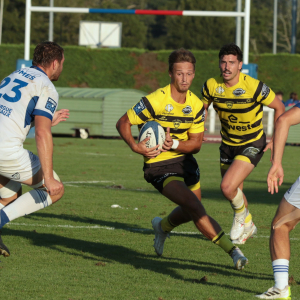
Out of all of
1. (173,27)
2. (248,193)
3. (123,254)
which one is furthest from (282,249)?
(173,27)

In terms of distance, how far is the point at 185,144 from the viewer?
21.1 ft

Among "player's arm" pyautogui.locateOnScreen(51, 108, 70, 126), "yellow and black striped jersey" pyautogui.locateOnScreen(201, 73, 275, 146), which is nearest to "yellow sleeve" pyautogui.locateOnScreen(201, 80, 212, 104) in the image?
"yellow and black striped jersey" pyautogui.locateOnScreen(201, 73, 275, 146)

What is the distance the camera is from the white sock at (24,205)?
219 inches

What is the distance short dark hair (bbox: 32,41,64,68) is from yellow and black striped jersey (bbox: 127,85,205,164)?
1093 mm

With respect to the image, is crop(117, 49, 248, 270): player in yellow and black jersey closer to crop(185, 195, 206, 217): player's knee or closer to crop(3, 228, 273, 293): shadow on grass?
crop(185, 195, 206, 217): player's knee

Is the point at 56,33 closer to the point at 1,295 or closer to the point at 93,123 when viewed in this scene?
the point at 93,123

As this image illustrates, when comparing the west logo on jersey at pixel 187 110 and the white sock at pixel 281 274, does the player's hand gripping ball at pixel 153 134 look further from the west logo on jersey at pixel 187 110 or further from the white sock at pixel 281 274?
the white sock at pixel 281 274

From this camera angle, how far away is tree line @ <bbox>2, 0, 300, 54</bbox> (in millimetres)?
67000

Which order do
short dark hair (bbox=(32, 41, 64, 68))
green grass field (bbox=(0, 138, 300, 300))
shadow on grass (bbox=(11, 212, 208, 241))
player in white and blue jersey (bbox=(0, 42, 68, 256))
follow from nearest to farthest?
green grass field (bbox=(0, 138, 300, 300)), player in white and blue jersey (bbox=(0, 42, 68, 256)), short dark hair (bbox=(32, 41, 64, 68)), shadow on grass (bbox=(11, 212, 208, 241))

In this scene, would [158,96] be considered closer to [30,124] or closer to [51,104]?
[51,104]

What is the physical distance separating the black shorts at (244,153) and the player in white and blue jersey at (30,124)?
2823 mm

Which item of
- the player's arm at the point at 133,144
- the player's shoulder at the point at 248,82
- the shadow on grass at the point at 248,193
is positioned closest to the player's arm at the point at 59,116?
the player's arm at the point at 133,144

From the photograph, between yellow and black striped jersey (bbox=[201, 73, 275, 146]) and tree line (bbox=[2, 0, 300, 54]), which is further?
tree line (bbox=[2, 0, 300, 54])

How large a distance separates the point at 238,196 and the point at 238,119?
0.98 meters
